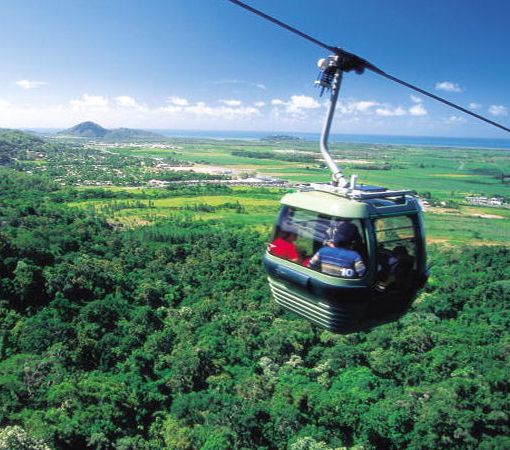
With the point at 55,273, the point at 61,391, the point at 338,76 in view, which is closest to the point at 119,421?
the point at 61,391

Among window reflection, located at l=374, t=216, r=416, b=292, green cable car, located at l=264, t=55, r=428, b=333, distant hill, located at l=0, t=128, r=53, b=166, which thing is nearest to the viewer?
green cable car, located at l=264, t=55, r=428, b=333

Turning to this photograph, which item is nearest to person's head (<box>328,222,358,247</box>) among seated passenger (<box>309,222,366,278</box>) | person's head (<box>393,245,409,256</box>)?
seated passenger (<box>309,222,366,278</box>)

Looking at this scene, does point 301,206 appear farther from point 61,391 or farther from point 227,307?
point 227,307

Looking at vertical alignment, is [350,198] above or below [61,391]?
above

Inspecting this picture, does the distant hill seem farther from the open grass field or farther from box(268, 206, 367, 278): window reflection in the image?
box(268, 206, 367, 278): window reflection

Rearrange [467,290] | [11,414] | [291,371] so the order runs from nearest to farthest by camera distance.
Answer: [11,414] < [291,371] < [467,290]

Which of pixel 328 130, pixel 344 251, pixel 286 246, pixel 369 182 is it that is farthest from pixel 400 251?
pixel 369 182

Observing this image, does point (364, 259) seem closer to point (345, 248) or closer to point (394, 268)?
point (345, 248)
